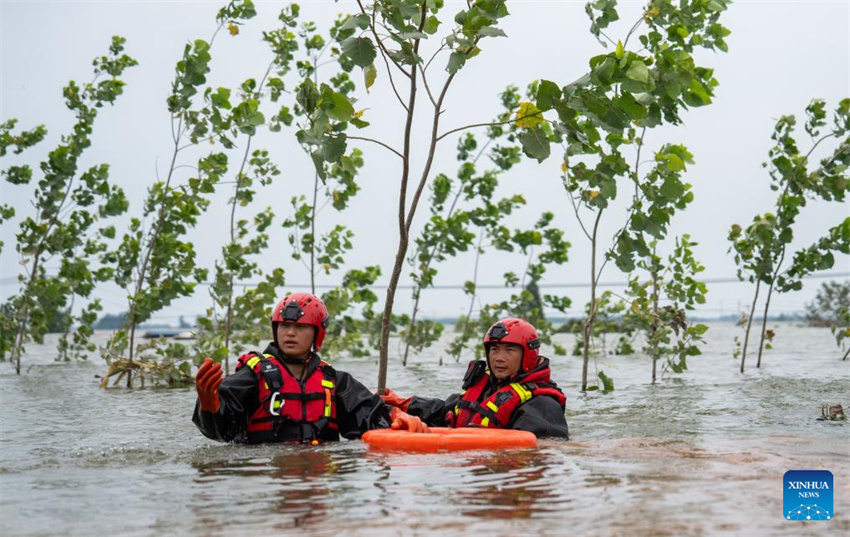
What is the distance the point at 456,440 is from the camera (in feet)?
23.2

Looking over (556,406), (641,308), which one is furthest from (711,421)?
(641,308)

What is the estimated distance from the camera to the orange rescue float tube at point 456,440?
278 inches

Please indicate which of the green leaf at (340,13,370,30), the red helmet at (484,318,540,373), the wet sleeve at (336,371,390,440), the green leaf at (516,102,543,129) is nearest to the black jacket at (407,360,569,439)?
the red helmet at (484,318,540,373)

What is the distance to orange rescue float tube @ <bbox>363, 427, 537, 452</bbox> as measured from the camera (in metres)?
7.05

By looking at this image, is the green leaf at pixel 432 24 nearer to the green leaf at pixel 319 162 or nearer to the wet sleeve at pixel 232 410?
the green leaf at pixel 319 162

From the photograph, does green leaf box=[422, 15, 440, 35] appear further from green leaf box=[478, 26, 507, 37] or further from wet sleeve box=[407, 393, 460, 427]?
wet sleeve box=[407, 393, 460, 427]

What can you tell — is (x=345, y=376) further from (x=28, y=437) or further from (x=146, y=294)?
(x=146, y=294)

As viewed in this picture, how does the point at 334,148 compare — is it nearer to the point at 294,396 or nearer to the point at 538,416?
the point at 294,396

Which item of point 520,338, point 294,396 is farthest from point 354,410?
point 520,338

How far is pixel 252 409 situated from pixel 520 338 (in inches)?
84.7

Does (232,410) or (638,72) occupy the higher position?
(638,72)

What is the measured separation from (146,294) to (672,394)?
24.7 feet

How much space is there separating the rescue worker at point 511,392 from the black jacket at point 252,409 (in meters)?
0.34

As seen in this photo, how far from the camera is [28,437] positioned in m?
9.12
